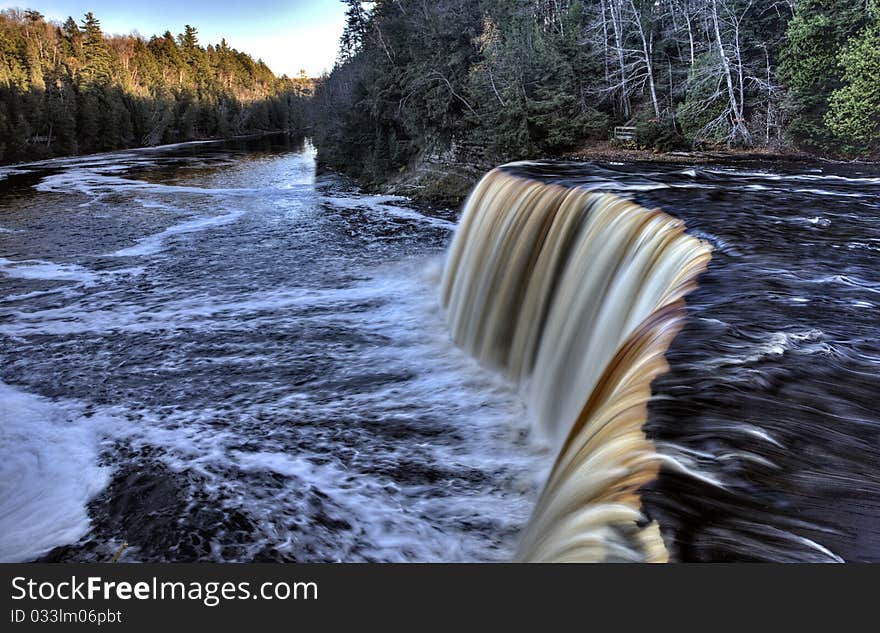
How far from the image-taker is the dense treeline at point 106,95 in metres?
46.8

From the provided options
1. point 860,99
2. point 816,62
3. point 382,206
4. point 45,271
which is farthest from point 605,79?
point 45,271

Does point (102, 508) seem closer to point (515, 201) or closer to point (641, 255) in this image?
point (641, 255)

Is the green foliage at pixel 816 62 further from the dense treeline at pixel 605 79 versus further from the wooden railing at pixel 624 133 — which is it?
the wooden railing at pixel 624 133

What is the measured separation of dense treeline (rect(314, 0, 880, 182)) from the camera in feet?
54.2

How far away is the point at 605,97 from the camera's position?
77.2ft

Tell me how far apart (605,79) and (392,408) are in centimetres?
2220

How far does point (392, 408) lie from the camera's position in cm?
572

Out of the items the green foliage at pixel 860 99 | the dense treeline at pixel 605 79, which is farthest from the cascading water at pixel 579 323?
the dense treeline at pixel 605 79

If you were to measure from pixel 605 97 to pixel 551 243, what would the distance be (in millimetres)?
19012

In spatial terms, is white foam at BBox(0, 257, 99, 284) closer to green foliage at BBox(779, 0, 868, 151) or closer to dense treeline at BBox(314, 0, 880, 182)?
dense treeline at BBox(314, 0, 880, 182)

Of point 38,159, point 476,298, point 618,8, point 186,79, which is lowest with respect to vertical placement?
point 476,298

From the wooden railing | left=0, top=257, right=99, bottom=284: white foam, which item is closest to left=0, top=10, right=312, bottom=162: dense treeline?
left=0, top=257, right=99, bottom=284: white foam

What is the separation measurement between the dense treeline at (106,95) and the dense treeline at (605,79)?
27.4m

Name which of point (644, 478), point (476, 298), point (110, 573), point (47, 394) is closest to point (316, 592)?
point (110, 573)
